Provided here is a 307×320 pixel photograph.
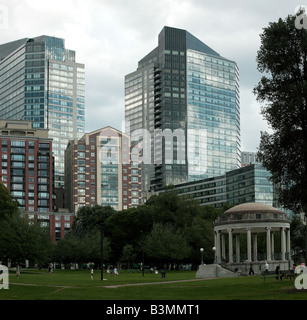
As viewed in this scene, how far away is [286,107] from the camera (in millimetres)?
45312

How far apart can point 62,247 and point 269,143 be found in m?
100.0

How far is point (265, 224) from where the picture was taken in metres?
83.4

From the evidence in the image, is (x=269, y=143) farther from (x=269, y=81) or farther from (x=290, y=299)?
(x=290, y=299)

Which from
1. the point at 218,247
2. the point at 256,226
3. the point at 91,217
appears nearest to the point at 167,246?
the point at 218,247

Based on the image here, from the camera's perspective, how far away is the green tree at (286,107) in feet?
149

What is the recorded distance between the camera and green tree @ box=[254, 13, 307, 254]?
45.6 meters

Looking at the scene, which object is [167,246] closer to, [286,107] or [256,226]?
[256,226]

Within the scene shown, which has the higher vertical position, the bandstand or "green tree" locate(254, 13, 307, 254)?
"green tree" locate(254, 13, 307, 254)

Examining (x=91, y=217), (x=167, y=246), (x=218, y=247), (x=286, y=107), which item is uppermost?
(x=286, y=107)

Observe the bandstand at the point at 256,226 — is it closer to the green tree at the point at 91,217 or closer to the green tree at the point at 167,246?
the green tree at the point at 167,246

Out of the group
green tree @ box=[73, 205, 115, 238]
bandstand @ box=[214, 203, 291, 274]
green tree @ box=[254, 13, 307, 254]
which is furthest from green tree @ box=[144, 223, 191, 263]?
green tree @ box=[254, 13, 307, 254]

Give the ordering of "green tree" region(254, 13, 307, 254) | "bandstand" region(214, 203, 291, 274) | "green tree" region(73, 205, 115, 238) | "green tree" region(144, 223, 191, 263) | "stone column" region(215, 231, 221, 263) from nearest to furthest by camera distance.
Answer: "green tree" region(254, 13, 307, 254) → "bandstand" region(214, 203, 291, 274) → "stone column" region(215, 231, 221, 263) → "green tree" region(144, 223, 191, 263) → "green tree" region(73, 205, 115, 238)

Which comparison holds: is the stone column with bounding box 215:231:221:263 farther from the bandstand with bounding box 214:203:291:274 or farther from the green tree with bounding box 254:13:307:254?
the green tree with bounding box 254:13:307:254
